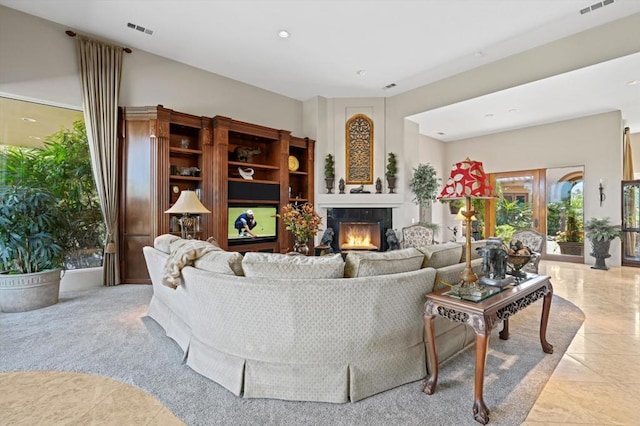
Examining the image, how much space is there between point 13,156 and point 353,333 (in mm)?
4977

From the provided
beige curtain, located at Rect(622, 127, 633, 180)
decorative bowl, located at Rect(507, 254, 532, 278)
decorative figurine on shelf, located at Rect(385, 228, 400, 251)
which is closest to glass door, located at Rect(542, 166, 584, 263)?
beige curtain, located at Rect(622, 127, 633, 180)

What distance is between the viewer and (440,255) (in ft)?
7.88

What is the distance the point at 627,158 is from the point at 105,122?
10.5m

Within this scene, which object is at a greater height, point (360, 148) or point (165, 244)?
point (360, 148)

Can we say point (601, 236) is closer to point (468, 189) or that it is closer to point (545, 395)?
point (545, 395)

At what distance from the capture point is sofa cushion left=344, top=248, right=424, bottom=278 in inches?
78.5

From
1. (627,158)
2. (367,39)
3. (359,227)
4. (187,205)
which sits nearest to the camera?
(187,205)

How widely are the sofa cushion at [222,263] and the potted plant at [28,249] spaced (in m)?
2.68

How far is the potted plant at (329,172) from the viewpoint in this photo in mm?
6734

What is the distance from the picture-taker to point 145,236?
4.67 m

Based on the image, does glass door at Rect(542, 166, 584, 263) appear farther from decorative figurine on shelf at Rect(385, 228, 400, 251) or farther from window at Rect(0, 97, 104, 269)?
window at Rect(0, 97, 104, 269)

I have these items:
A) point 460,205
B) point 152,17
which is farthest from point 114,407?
point 460,205

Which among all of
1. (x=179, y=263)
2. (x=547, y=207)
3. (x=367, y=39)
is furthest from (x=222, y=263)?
(x=547, y=207)

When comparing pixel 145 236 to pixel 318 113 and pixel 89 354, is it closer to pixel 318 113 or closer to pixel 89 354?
pixel 89 354
